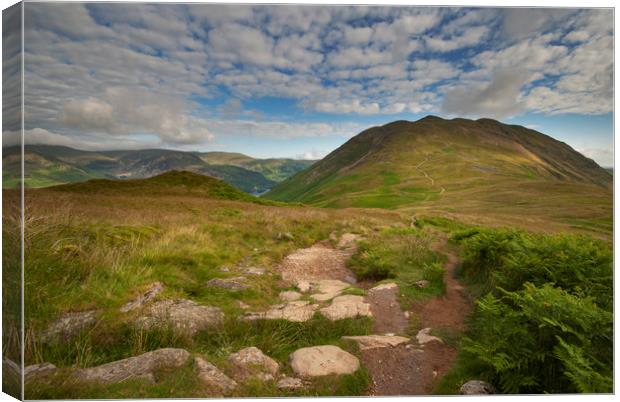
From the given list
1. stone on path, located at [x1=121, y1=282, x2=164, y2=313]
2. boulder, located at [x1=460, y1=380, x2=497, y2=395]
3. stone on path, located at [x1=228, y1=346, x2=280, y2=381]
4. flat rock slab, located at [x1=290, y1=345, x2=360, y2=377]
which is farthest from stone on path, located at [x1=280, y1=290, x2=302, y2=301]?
boulder, located at [x1=460, y1=380, x2=497, y2=395]

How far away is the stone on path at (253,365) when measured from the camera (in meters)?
3.87

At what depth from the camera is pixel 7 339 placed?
4.26m

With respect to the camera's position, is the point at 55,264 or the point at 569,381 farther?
the point at 55,264

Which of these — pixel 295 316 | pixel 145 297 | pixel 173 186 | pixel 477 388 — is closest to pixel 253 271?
pixel 295 316

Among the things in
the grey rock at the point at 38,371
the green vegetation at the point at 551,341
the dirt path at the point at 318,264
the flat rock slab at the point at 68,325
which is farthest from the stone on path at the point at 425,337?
the grey rock at the point at 38,371

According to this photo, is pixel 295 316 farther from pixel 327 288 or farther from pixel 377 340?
pixel 327 288

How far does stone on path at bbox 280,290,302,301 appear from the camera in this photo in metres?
6.25

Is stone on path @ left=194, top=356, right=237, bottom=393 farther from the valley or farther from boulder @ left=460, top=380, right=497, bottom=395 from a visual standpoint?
boulder @ left=460, top=380, right=497, bottom=395

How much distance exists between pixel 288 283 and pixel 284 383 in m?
3.36

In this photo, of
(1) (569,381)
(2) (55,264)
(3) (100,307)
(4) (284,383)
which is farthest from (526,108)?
(2) (55,264)

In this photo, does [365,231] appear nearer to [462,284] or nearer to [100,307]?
[462,284]

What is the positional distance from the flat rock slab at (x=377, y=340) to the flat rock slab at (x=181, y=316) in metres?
2.15

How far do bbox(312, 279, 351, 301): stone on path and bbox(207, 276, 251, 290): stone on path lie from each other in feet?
4.88

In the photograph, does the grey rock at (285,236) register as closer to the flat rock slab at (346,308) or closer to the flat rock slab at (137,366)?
the flat rock slab at (346,308)
